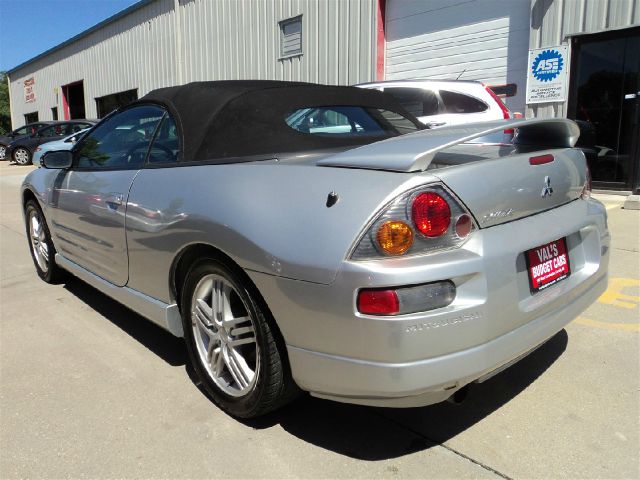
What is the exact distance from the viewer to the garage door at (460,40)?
9422mm

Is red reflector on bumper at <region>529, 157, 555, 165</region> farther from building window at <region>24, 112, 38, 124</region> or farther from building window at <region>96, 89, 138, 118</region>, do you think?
building window at <region>24, 112, 38, 124</region>

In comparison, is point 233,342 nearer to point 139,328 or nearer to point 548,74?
point 139,328

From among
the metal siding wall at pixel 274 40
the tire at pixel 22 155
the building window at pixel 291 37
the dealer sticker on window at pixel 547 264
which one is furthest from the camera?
the tire at pixel 22 155

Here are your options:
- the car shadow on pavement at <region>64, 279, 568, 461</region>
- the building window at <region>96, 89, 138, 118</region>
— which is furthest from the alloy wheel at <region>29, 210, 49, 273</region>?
the building window at <region>96, 89, 138, 118</region>

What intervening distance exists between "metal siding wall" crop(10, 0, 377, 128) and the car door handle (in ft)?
31.5

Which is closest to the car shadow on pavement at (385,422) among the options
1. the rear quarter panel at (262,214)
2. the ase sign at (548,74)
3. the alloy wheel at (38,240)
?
the rear quarter panel at (262,214)

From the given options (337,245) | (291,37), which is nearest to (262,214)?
(337,245)

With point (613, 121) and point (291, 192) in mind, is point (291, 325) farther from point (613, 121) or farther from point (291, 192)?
point (613, 121)

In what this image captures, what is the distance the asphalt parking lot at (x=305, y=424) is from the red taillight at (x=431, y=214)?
37.2 inches

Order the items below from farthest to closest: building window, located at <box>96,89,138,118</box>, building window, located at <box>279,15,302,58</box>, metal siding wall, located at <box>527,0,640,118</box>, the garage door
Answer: building window, located at <box>96,89,138,118</box>, building window, located at <box>279,15,302,58</box>, the garage door, metal siding wall, located at <box>527,0,640,118</box>

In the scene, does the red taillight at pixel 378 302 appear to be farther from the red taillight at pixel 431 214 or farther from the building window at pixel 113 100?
the building window at pixel 113 100

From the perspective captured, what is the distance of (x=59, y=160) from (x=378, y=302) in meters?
2.86

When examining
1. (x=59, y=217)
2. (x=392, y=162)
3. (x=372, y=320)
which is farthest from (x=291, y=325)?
(x=59, y=217)

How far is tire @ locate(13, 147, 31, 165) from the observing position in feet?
65.4
